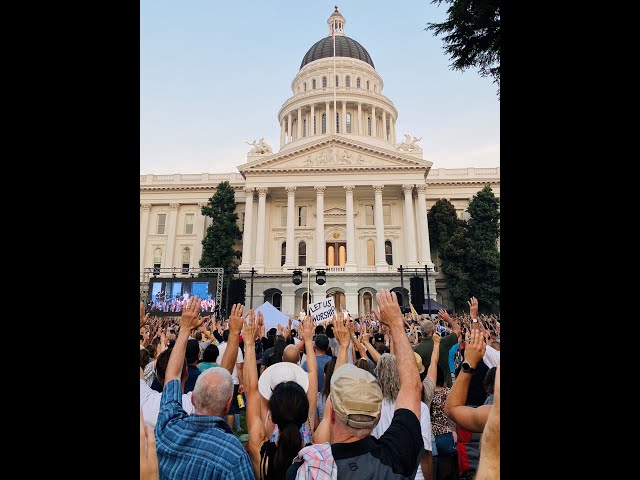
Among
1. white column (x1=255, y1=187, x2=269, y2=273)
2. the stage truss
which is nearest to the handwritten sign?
the stage truss

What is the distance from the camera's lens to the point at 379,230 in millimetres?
39000

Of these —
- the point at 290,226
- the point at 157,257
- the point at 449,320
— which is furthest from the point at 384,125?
the point at 449,320

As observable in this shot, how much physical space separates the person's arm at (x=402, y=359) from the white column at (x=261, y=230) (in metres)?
36.4

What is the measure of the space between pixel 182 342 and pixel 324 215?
3985cm

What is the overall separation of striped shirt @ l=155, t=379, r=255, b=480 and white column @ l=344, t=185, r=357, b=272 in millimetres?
35617

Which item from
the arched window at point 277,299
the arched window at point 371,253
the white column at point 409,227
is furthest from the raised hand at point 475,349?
the arched window at point 371,253

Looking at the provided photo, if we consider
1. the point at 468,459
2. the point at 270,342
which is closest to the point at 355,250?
the point at 270,342

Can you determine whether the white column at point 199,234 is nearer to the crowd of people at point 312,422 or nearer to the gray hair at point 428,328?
the gray hair at point 428,328

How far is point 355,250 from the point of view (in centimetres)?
4175

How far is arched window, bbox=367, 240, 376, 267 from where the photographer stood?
1644 inches

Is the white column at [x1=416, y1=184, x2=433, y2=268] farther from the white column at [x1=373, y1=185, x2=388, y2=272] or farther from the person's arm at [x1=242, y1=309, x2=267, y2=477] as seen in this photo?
the person's arm at [x1=242, y1=309, x2=267, y2=477]

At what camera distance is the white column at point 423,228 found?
38.7m
